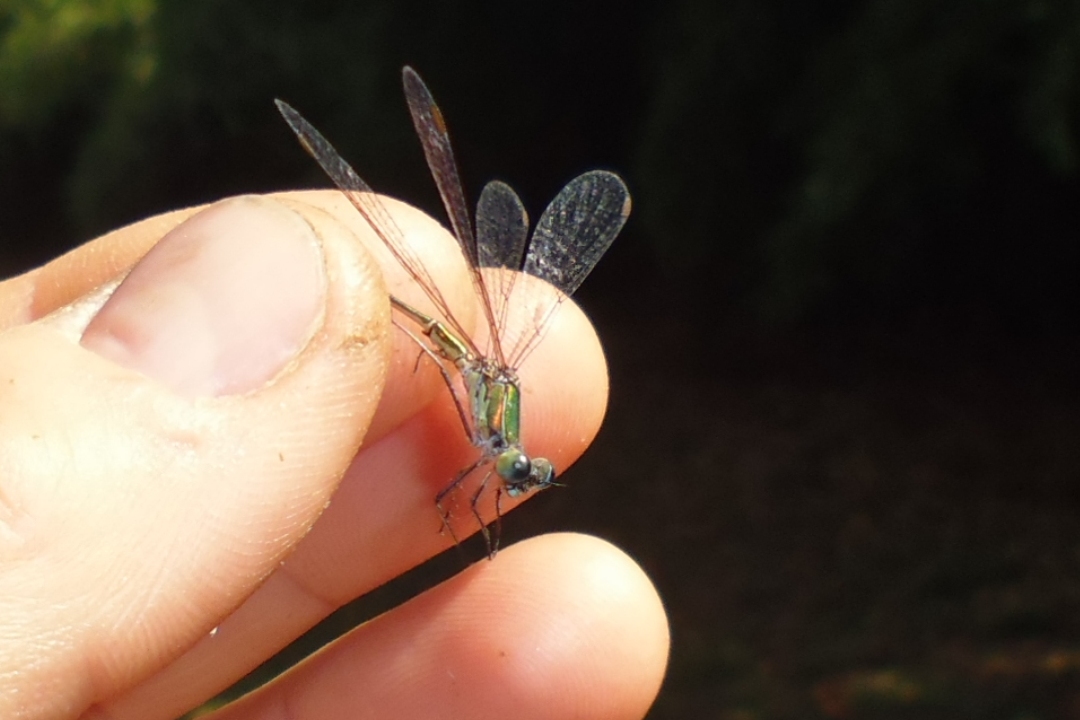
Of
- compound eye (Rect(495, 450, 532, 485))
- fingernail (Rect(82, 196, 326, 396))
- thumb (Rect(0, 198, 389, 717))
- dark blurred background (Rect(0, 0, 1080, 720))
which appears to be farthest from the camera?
dark blurred background (Rect(0, 0, 1080, 720))

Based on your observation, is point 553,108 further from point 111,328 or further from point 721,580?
point 111,328

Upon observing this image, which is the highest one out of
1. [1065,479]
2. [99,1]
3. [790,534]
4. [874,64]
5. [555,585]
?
[99,1]

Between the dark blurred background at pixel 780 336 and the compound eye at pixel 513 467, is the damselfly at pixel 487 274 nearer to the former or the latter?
the compound eye at pixel 513 467

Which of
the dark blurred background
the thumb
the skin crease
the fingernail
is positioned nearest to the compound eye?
the skin crease

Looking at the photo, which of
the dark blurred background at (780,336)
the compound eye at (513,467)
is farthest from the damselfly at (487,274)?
the dark blurred background at (780,336)

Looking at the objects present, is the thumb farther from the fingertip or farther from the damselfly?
the fingertip

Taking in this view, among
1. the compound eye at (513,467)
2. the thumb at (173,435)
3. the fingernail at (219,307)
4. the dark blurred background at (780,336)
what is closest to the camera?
the thumb at (173,435)

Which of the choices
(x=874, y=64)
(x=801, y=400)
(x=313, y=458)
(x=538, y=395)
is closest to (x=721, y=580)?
(x=801, y=400)
